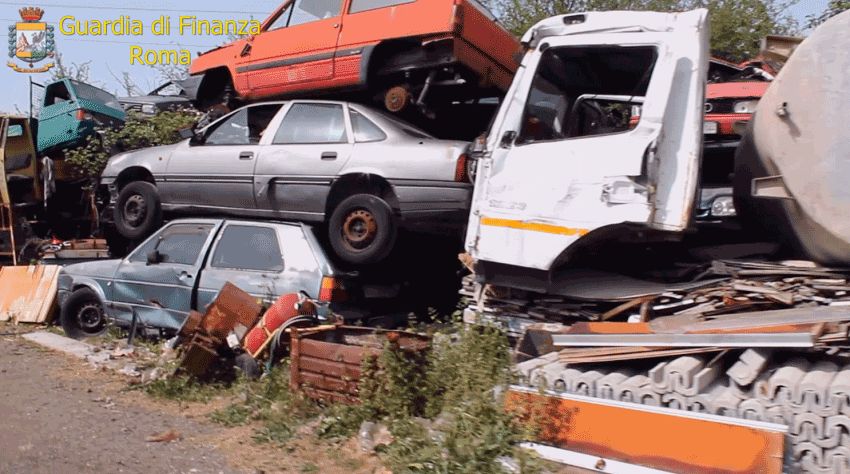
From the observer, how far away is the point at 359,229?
22.3 ft

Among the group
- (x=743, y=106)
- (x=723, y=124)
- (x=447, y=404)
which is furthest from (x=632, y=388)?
(x=743, y=106)

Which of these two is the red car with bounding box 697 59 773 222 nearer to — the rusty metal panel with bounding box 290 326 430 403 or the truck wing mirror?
the truck wing mirror

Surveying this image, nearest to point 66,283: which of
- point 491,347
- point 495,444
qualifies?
point 491,347

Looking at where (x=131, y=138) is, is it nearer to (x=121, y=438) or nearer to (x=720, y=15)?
(x=121, y=438)

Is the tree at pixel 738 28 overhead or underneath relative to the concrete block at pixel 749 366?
overhead

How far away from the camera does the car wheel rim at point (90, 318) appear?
8.27 metres

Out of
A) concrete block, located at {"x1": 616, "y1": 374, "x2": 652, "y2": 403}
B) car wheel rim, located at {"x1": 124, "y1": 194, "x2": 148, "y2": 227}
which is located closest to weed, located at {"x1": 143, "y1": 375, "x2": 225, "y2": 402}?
car wheel rim, located at {"x1": 124, "y1": 194, "x2": 148, "y2": 227}

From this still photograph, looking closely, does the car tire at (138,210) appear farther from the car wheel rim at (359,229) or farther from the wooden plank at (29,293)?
the car wheel rim at (359,229)

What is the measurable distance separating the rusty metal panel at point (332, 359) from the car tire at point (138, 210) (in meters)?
3.46

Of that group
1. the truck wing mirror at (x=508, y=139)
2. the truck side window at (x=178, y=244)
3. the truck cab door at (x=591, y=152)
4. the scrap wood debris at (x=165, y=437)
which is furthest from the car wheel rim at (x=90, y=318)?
the truck wing mirror at (x=508, y=139)

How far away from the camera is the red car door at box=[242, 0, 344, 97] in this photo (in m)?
8.00

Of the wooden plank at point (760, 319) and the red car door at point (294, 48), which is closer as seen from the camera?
the wooden plank at point (760, 319)

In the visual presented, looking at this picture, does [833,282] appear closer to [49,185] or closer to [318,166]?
[318,166]

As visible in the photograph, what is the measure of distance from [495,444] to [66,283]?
5915mm
